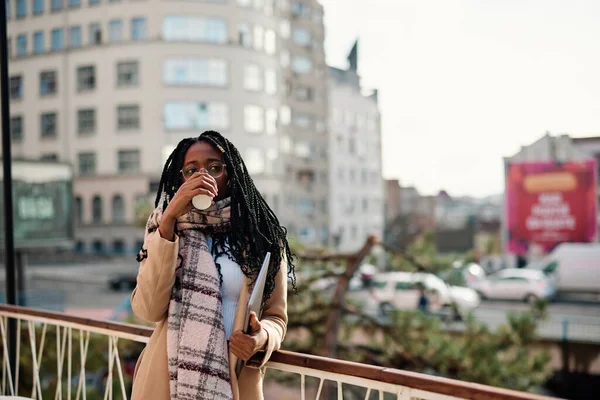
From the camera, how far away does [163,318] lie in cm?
172

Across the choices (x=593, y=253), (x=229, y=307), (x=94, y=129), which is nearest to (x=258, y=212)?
(x=229, y=307)

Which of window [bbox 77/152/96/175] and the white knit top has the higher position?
window [bbox 77/152/96/175]

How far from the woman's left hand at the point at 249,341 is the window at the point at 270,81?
2942cm

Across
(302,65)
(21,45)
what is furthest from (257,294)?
(302,65)

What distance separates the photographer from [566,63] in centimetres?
1900

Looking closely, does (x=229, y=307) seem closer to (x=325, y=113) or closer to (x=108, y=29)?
(x=108, y=29)

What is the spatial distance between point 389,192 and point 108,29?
101 feet

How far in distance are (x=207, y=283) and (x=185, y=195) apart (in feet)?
0.86

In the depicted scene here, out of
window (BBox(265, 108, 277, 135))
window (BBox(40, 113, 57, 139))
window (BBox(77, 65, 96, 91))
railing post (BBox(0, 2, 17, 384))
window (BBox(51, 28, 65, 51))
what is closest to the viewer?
railing post (BBox(0, 2, 17, 384))

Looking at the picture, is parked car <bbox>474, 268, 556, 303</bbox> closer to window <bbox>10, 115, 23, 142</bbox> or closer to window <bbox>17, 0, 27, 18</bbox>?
window <bbox>10, 115, 23, 142</bbox>

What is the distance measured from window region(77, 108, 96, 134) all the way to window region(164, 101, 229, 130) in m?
3.99

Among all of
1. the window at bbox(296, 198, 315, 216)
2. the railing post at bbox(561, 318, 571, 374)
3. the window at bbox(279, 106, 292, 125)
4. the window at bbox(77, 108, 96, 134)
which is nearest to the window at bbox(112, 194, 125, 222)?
the window at bbox(77, 108, 96, 134)

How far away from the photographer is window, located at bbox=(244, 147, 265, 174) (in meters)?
29.3

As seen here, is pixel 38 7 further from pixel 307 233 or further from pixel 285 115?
pixel 307 233
